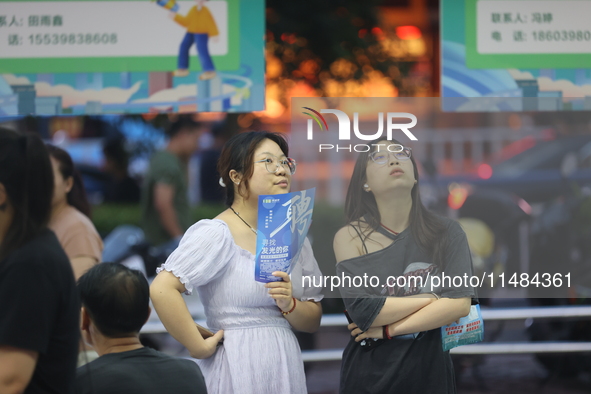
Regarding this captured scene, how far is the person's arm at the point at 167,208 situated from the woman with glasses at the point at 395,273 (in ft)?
10.3

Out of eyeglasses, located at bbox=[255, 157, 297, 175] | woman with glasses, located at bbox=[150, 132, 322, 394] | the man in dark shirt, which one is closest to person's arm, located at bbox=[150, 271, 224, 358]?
woman with glasses, located at bbox=[150, 132, 322, 394]

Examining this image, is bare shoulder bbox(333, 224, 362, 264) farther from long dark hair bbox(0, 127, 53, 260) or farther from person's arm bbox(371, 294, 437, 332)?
long dark hair bbox(0, 127, 53, 260)

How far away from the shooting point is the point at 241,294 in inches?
112

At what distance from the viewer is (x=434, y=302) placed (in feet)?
9.39

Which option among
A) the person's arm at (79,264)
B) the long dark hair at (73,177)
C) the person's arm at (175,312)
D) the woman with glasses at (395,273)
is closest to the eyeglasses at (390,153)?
the woman with glasses at (395,273)

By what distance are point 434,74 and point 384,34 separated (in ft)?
2.76

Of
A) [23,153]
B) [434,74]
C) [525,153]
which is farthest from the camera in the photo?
[434,74]

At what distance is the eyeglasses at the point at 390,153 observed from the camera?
2984 millimetres

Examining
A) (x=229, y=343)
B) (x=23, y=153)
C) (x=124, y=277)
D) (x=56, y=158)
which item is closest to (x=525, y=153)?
(x=229, y=343)

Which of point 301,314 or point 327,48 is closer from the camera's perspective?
point 301,314

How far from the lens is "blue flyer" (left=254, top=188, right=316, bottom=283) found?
2.77 m

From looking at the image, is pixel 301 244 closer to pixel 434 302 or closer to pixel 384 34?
pixel 434 302

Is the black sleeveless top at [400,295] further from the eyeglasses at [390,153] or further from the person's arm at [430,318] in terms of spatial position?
the eyeglasses at [390,153]

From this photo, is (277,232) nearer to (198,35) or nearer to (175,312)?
(175,312)
